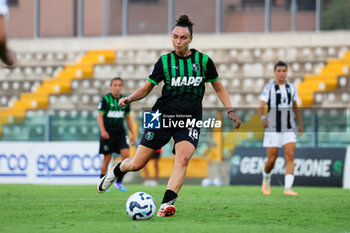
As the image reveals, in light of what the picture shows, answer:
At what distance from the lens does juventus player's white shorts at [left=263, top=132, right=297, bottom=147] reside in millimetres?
11148

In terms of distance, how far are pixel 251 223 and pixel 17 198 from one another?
4711 millimetres

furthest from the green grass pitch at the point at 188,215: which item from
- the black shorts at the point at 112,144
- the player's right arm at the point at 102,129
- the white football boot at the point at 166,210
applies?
the black shorts at the point at 112,144

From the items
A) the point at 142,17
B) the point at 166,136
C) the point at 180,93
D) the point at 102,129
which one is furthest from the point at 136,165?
the point at 142,17

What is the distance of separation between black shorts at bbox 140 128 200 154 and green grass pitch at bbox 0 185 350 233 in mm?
811

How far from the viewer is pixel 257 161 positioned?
50.0 feet

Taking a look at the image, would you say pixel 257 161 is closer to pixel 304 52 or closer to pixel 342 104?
pixel 342 104

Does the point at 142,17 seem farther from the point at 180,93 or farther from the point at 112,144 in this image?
the point at 180,93

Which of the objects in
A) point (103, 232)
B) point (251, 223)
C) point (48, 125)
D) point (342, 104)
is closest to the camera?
point (103, 232)

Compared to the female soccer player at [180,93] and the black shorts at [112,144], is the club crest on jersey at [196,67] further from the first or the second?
the black shorts at [112,144]

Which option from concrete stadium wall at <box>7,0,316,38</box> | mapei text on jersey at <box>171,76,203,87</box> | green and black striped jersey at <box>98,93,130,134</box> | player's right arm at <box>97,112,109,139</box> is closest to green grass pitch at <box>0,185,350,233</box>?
mapei text on jersey at <box>171,76,203,87</box>

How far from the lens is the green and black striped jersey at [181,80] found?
7344 mm

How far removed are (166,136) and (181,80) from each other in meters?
0.63

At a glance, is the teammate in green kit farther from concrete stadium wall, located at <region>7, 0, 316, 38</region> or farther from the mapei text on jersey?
concrete stadium wall, located at <region>7, 0, 316, 38</region>

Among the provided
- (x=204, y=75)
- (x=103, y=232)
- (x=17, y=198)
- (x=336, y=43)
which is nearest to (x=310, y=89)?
(x=336, y=43)
